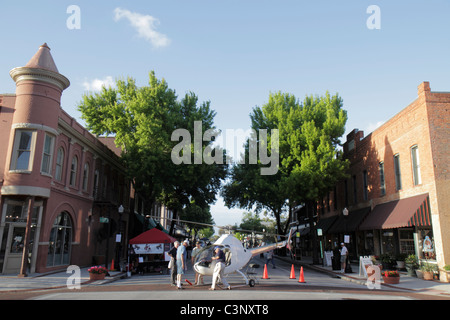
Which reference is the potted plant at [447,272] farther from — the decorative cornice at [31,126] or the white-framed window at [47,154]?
the decorative cornice at [31,126]

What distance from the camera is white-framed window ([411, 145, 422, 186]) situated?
19839mm

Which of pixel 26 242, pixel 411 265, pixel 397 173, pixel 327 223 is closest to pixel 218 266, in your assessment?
pixel 26 242

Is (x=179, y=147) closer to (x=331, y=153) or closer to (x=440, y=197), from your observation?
(x=331, y=153)

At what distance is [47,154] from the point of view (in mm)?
19766

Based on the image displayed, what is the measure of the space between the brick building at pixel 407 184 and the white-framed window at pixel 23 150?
19410mm

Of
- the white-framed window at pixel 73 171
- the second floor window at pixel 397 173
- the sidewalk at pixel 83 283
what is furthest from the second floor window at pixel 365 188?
the white-framed window at pixel 73 171

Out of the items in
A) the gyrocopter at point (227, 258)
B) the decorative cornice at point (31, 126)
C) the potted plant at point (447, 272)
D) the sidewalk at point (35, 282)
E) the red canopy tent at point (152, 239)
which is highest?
the decorative cornice at point (31, 126)

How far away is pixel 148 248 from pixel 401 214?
15.2 metres

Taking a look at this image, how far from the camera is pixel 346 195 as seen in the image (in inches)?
1216

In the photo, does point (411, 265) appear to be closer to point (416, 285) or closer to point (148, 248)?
point (416, 285)

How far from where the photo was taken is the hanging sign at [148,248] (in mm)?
21406

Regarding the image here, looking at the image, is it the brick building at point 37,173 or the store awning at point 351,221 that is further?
the store awning at point 351,221

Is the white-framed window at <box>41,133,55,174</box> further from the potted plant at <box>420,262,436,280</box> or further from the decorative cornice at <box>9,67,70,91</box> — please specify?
the potted plant at <box>420,262,436,280</box>

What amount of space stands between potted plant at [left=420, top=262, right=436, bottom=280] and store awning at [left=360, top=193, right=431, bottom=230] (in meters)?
2.09
